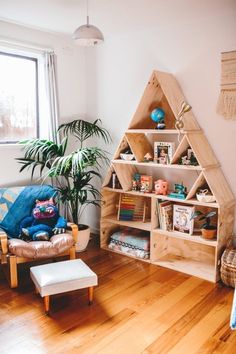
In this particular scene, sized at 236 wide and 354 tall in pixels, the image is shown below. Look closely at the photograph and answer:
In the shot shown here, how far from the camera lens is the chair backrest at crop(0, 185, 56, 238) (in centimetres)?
345

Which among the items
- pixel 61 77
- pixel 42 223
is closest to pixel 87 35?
pixel 61 77

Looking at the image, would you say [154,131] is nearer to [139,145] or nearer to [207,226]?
[139,145]

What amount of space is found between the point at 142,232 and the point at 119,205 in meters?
0.43

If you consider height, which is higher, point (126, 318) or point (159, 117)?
point (159, 117)

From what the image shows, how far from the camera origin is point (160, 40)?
367 centimetres

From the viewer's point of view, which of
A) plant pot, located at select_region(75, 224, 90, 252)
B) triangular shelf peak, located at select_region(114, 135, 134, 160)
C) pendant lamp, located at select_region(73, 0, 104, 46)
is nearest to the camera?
pendant lamp, located at select_region(73, 0, 104, 46)

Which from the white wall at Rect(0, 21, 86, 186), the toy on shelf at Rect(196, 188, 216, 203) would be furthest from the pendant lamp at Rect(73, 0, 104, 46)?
the toy on shelf at Rect(196, 188, 216, 203)

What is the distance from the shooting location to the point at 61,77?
13.7 feet

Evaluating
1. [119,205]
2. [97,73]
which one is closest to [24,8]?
[97,73]

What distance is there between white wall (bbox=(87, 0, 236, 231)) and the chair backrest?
1213 mm

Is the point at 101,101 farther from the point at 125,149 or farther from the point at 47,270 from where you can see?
the point at 47,270

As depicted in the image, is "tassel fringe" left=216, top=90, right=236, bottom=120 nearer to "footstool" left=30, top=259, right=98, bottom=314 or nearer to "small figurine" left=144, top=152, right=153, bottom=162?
"small figurine" left=144, top=152, right=153, bottom=162

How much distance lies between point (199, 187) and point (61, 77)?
2178 mm

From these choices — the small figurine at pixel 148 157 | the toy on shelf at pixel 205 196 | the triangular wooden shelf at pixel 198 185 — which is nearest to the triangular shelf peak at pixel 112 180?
the small figurine at pixel 148 157
